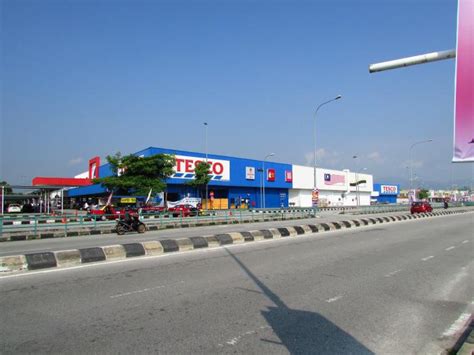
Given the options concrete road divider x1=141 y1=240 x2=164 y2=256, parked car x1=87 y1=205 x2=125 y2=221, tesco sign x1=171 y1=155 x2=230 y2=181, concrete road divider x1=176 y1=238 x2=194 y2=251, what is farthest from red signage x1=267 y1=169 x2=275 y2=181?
concrete road divider x1=141 y1=240 x2=164 y2=256

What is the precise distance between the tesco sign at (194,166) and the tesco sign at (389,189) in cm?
6034

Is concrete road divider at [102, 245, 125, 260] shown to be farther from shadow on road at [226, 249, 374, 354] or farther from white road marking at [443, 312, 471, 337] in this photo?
white road marking at [443, 312, 471, 337]

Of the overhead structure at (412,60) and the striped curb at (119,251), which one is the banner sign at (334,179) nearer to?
the striped curb at (119,251)

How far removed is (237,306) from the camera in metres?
6.14

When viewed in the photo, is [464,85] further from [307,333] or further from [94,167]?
[94,167]

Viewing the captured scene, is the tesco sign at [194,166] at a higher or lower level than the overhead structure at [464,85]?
higher

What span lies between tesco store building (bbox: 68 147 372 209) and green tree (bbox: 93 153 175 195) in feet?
20.4

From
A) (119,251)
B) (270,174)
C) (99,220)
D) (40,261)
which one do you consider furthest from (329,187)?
(40,261)

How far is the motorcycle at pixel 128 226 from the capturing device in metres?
20.1

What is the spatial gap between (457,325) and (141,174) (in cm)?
3953

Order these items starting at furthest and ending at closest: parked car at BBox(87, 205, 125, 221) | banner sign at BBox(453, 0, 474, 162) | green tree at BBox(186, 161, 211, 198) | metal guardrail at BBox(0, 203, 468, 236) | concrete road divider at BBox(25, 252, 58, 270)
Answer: green tree at BBox(186, 161, 211, 198) → parked car at BBox(87, 205, 125, 221) → metal guardrail at BBox(0, 203, 468, 236) → concrete road divider at BBox(25, 252, 58, 270) → banner sign at BBox(453, 0, 474, 162)

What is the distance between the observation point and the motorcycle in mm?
20078

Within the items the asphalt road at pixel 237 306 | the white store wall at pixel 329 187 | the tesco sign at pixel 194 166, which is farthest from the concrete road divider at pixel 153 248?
the white store wall at pixel 329 187

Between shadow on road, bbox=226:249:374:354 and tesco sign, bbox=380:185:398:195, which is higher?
tesco sign, bbox=380:185:398:195
